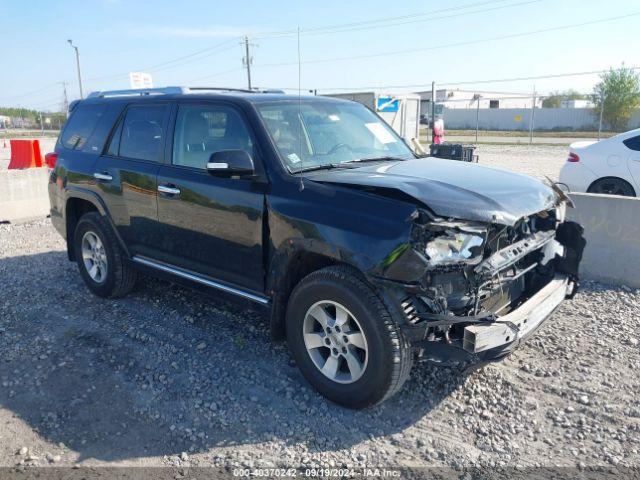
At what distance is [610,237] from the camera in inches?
228

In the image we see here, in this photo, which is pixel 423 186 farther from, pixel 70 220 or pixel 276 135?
pixel 70 220

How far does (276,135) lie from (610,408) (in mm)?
2952

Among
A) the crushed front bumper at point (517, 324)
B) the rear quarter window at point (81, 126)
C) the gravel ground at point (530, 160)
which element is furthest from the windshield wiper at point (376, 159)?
the gravel ground at point (530, 160)

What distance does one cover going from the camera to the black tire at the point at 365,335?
10.6 feet

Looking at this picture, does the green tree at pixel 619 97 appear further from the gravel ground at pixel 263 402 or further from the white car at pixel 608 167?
the gravel ground at pixel 263 402

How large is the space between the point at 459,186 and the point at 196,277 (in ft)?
7.34

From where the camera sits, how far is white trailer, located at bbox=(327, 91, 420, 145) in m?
16.0

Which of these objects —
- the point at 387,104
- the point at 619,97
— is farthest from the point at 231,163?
the point at 619,97

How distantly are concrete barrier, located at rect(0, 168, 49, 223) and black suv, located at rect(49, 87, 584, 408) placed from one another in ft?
15.1

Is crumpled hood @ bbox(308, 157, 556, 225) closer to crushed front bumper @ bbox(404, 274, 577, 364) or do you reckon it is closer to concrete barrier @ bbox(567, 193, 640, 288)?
crushed front bumper @ bbox(404, 274, 577, 364)

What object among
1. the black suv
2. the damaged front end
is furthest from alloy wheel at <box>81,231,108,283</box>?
the damaged front end

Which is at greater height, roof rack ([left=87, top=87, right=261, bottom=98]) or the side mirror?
roof rack ([left=87, top=87, right=261, bottom=98])

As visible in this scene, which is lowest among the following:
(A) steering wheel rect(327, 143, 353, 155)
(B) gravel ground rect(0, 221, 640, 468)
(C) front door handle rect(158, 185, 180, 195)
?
(B) gravel ground rect(0, 221, 640, 468)

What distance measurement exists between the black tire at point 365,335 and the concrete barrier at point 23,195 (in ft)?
24.8
